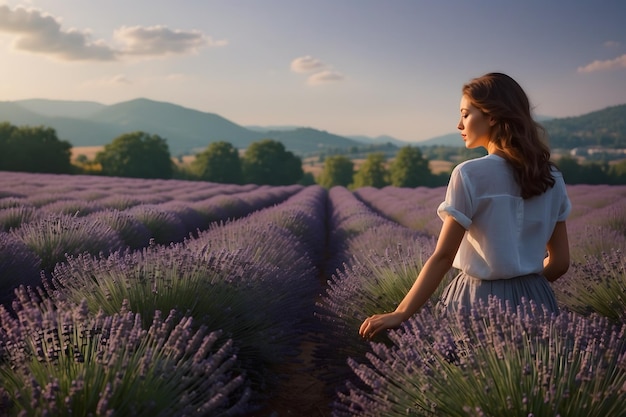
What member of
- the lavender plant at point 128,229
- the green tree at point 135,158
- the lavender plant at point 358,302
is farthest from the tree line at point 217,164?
the lavender plant at point 358,302

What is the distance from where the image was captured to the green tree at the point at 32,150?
1505 inches

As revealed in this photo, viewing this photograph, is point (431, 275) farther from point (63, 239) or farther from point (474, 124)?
point (63, 239)

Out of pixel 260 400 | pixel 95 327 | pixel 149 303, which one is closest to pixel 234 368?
pixel 260 400

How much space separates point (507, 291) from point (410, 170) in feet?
178

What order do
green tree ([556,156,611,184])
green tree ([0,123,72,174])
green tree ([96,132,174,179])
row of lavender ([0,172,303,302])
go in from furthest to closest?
green tree ([556,156,611,184]) → green tree ([96,132,174,179]) → green tree ([0,123,72,174]) → row of lavender ([0,172,303,302])

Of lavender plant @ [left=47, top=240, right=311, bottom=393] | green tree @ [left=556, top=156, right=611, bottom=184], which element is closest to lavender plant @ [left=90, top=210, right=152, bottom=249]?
lavender plant @ [left=47, top=240, right=311, bottom=393]

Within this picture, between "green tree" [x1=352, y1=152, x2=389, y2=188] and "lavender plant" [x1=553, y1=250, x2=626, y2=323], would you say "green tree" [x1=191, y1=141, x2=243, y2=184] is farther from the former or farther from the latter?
"lavender plant" [x1=553, y1=250, x2=626, y2=323]

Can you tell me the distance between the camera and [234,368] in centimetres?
290

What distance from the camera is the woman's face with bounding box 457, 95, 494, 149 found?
2.06 m

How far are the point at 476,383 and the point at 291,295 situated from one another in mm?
2411

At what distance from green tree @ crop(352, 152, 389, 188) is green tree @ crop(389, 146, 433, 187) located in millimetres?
1272

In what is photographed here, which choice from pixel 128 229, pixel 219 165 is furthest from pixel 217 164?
pixel 128 229

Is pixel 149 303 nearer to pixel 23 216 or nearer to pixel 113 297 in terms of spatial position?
pixel 113 297

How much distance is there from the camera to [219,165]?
2047 inches
